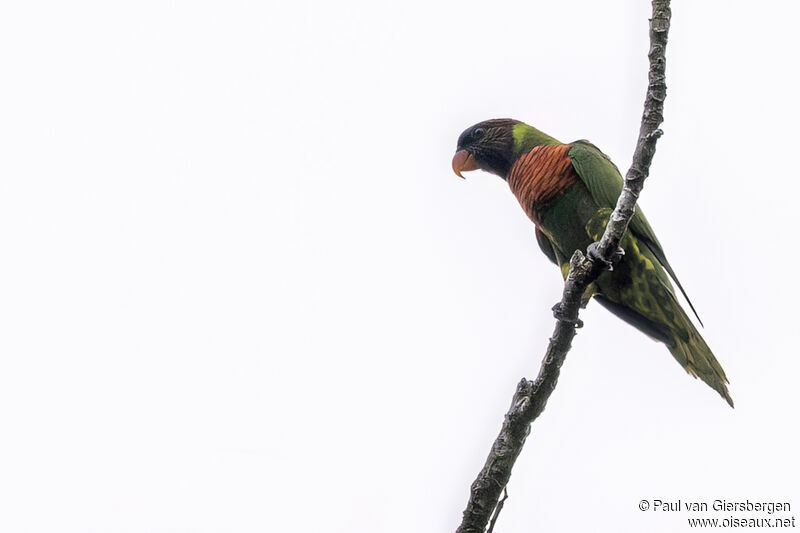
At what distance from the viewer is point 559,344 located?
3.69 metres

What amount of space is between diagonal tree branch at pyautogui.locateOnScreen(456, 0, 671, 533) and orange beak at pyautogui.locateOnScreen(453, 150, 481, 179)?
8.98 ft

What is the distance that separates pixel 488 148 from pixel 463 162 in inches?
13.7

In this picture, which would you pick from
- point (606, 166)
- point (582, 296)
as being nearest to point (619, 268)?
point (606, 166)

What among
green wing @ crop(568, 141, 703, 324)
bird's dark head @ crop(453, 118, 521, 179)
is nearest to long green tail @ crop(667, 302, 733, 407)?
green wing @ crop(568, 141, 703, 324)

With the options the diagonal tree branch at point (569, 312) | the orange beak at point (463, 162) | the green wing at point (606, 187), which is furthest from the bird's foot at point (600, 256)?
the orange beak at point (463, 162)

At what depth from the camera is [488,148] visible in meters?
6.05

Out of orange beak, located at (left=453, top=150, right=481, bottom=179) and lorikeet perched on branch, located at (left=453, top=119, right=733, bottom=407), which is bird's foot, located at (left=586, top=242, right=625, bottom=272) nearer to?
lorikeet perched on branch, located at (left=453, top=119, right=733, bottom=407)

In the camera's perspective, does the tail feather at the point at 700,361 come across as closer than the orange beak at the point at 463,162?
Yes

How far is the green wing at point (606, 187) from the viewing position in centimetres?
495

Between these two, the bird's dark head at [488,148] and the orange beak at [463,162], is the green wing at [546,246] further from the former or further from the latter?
the orange beak at [463,162]

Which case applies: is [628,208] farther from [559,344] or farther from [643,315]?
[643,315]

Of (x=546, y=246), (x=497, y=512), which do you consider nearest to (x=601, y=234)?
(x=546, y=246)

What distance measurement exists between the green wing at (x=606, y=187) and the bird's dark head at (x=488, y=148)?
2.62 ft

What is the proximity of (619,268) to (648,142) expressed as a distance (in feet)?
5.68
